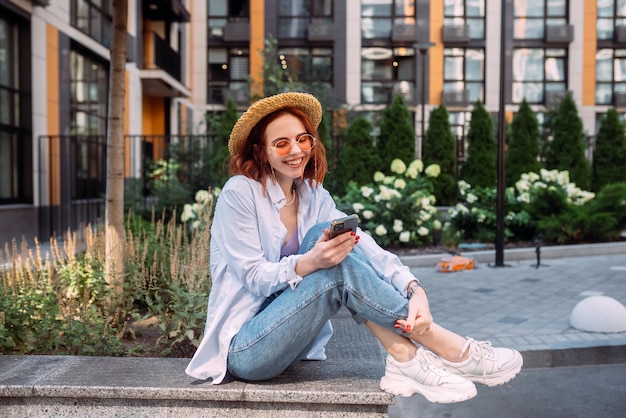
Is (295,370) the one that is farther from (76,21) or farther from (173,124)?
(173,124)

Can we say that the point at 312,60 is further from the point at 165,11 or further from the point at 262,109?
the point at 262,109

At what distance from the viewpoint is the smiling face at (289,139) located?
306cm

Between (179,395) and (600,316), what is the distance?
3.92 m

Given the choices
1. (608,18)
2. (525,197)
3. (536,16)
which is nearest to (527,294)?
(525,197)

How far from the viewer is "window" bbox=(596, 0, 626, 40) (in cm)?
3080

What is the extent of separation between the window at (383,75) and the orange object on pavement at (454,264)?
21.5 metres

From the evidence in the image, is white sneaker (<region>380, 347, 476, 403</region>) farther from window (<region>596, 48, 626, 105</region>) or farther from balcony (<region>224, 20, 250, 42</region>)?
window (<region>596, 48, 626, 105</region>)

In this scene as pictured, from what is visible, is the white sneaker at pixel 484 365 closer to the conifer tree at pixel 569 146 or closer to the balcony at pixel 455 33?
the conifer tree at pixel 569 146

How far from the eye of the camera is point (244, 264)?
2.84 meters

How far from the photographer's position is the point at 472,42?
3058 centimetres

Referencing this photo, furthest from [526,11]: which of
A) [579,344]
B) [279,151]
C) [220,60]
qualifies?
[279,151]

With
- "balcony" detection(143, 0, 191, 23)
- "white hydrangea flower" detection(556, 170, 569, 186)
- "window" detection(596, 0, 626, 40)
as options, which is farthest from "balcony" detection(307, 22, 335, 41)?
"white hydrangea flower" detection(556, 170, 569, 186)

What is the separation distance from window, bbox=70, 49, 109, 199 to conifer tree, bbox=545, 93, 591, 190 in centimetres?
1168

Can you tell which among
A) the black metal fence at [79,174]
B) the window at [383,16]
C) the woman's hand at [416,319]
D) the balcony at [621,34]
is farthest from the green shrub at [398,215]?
the balcony at [621,34]
